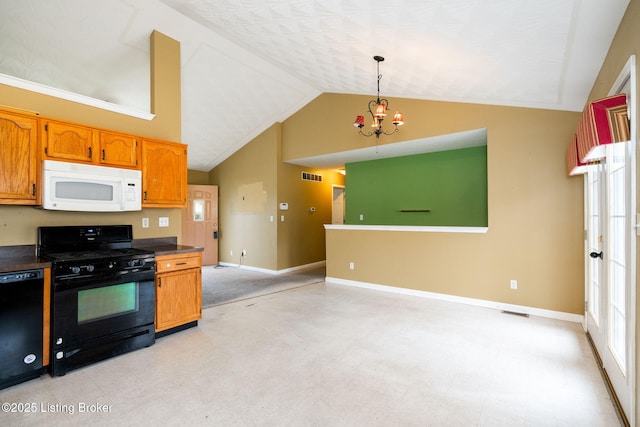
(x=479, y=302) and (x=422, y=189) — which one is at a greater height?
(x=422, y=189)

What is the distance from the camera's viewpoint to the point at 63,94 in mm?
2971

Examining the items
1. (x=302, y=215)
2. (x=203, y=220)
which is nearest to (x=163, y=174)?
(x=302, y=215)

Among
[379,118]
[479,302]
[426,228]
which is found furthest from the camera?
[426,228]

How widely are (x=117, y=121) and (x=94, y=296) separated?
6.29 ft

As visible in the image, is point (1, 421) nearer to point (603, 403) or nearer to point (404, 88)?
point (603, 403)

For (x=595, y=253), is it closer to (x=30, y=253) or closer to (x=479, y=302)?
(x=479, y=302)

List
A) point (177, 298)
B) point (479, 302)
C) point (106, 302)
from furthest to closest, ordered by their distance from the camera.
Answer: point (479, 302) < point (177, 298) < point (106, 302)

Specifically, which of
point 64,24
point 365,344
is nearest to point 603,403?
point 365,344

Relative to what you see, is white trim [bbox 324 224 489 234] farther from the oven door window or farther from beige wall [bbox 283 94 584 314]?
the oven door window

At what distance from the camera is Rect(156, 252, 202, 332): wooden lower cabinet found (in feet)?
10.1

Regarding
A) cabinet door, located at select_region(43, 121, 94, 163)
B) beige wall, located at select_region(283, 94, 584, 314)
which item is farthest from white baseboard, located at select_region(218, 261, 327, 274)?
cabinet door, located at select_region(43, 121, 94, 163)

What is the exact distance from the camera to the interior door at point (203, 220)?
7.27 metres

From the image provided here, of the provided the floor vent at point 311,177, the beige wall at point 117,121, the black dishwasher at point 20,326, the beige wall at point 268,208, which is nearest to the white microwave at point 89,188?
the beige wall at point 117,121

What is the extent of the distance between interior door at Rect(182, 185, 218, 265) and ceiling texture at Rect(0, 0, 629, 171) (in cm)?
235
